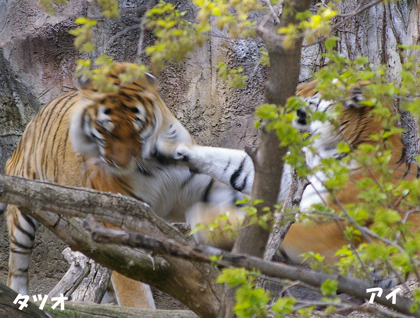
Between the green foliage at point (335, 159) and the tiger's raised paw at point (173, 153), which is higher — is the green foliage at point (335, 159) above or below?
above

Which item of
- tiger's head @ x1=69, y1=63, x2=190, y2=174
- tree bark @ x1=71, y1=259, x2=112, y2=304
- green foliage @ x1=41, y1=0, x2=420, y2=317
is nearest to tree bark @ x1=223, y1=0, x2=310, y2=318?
green foliage @ x1=41, y1=0, x2=420, y2=317

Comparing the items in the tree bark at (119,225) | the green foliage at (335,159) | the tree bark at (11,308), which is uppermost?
the green foliage at (335,159)

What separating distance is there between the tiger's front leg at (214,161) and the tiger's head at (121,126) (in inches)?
4.1

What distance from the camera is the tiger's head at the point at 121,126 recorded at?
2.82 metres

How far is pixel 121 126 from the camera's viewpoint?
2832mm

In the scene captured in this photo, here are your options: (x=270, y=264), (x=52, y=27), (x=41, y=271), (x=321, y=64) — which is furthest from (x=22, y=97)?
(x=270, y=264)

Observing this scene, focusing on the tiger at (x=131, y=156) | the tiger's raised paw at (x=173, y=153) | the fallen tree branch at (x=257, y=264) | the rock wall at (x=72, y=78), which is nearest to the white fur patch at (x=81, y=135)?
the tiger at (x=131, y=156)

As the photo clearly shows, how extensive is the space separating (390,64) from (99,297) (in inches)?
105

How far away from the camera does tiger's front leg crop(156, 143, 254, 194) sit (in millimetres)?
2875

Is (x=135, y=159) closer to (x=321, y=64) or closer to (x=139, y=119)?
(x=139, y=119)

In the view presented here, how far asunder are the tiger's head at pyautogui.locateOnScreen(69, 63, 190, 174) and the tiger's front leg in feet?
0.35

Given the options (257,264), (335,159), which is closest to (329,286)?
(257,264)

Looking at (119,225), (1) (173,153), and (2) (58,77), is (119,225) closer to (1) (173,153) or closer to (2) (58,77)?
(1) (173,153)

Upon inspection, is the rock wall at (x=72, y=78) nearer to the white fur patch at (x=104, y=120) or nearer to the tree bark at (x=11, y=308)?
the white fur patch at (x=104, y=120)
